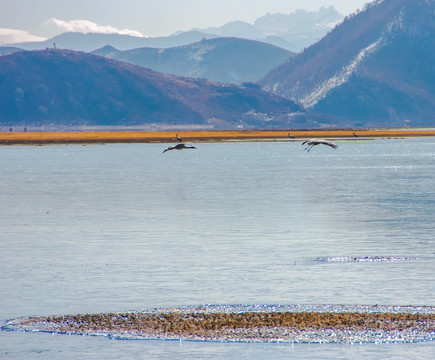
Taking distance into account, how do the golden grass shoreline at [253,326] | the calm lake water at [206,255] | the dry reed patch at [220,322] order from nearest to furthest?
the calm lake water at [206,255] < the golden grass shoreline at [253,326] < the dry reed patch at [220,322]

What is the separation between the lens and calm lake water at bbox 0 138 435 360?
67.9 ft

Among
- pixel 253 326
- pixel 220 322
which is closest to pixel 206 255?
pixel 220 322

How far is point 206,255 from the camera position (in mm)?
33094

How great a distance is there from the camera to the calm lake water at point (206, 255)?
20.7m

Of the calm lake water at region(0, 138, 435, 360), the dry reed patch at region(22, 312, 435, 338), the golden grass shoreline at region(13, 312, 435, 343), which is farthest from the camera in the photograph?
the dry reed patch at region(22, 312, 435, 338)

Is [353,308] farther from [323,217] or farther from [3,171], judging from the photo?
[3,171]

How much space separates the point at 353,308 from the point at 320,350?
389 centimetres

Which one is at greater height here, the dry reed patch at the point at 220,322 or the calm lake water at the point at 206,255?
the calm lake water at the point at 206,255

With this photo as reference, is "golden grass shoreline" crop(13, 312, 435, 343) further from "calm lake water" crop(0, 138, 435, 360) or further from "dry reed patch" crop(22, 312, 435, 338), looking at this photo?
"calm lake water" crop(0, 138, 435, 360)

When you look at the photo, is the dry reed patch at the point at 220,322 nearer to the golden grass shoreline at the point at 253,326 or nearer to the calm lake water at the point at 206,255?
the golden grass shoreline at the point at 253,326

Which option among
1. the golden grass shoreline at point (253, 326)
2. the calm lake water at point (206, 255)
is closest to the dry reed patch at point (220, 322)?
the golden grass shoreline at point (253, 326)

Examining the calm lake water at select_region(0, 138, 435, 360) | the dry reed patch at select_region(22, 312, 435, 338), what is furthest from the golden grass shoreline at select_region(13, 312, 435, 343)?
the calm lake water at select_region(0, 138, 435, 360)

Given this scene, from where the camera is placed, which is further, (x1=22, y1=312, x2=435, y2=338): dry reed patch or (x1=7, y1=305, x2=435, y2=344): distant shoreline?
(x1=22, y1=312, x2=435, y2=338): dry reed patch

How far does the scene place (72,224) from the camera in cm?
4444
